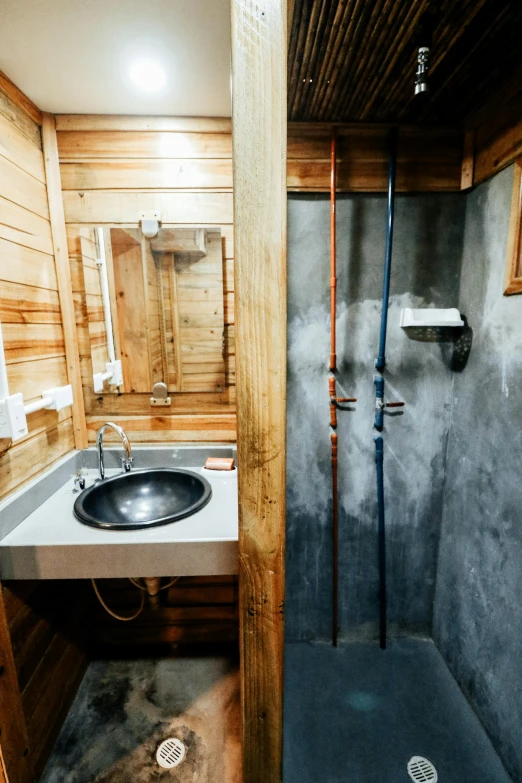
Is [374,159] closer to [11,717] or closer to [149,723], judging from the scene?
[11,717]

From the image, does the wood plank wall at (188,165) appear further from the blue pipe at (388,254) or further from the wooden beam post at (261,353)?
the wooden beam post at (261,353)

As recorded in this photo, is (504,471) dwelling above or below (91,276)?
below

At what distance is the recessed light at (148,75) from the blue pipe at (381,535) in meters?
1.70

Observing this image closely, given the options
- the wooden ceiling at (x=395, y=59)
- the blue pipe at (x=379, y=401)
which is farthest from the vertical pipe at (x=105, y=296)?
the blue pipe at (x=379, y=401)

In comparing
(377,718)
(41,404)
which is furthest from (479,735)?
(41,404)

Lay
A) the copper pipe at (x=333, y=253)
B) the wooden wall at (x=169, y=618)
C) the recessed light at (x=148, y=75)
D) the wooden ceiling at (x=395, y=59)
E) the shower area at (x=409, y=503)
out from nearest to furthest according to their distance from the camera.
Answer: the wooden ceiling at (x=395, y=59), the recessed light at (x=148, y=75), the shower area at (x=409, y=503), the copper pipe at (x=333, y=253), the wooden wall at (x=169, y=618)

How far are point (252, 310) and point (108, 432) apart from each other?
1.45m

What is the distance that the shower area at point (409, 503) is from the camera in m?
1.33

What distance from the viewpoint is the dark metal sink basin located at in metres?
1.47

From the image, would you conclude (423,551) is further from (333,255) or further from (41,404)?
(41,404)

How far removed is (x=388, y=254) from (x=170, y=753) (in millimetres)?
2260

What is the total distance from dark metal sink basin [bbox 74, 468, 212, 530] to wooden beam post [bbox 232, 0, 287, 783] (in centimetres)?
80

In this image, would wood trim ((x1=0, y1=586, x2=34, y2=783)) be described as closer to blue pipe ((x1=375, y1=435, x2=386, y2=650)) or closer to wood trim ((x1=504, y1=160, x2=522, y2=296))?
blue pipe ((x1=375, y1=435, x2=386, y2=650))

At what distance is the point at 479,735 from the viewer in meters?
1.42
